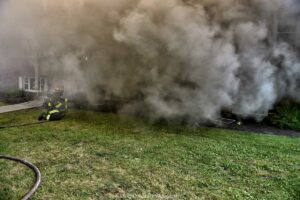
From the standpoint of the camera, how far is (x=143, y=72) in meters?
6.74

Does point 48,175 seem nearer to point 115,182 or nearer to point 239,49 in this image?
point 115,182

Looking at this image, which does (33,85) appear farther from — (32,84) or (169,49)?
(169,49)

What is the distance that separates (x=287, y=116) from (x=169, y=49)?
319cm

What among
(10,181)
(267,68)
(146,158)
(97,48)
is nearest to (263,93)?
(267,68)

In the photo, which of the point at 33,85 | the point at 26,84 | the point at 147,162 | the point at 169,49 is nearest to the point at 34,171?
the point at 147,162

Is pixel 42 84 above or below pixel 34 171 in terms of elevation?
above

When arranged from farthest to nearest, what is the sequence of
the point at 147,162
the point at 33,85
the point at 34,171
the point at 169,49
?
the point at 33,85, the point at 169,49, the point at 147,162, the point at 34,171

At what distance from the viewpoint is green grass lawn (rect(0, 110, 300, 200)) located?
11.8 feet

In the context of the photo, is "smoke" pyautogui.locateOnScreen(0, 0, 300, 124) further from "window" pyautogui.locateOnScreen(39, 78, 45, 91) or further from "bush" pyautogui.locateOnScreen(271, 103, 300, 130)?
"window" pyautogui.locateOnScreen(39, 78, 45, 91)

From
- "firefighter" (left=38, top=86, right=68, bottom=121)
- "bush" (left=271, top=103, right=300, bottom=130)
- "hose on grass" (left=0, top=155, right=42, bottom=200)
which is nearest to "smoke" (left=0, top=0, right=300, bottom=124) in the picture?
"bush" (left=271, top=103, right=300, bottom=130)

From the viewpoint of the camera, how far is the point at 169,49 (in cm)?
595

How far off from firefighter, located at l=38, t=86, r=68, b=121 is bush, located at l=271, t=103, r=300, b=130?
5.07 m

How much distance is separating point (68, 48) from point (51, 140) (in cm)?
251

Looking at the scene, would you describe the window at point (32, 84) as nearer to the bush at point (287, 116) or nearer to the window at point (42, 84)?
→ the window at point (42, 84)
